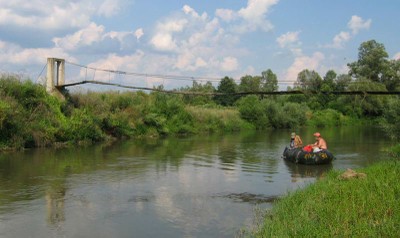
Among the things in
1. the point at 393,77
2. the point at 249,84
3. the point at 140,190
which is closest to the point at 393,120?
the point at 140,190

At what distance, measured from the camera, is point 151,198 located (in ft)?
47.1

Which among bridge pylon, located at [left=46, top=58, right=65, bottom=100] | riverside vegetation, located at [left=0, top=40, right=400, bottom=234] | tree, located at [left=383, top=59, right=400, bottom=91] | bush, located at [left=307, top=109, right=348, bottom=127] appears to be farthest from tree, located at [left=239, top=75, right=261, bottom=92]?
bridge pylon, located at [left=46, top=58, right=65, bottom=100]

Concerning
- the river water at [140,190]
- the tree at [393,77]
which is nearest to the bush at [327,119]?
the tree at [393,77]

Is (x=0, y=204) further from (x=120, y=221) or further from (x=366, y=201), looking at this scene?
(x=366, y=201)

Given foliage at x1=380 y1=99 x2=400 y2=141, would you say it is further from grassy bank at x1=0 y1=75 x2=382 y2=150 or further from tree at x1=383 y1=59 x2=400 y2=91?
tree at x1=383 y1=59 x2=400 y2=91

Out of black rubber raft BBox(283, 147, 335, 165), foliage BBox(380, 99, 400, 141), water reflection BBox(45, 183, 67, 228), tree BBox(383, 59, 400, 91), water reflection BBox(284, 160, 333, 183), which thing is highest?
tree BBox(383, 59, 400, 91)

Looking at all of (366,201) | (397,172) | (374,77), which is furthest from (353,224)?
(374,77)

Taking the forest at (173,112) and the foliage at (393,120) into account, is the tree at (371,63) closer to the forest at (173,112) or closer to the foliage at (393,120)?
the forest at (173,112)

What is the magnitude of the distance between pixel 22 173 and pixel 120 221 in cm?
939

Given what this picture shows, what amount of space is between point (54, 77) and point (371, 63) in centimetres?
5747

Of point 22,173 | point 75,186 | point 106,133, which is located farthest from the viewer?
point 106,133

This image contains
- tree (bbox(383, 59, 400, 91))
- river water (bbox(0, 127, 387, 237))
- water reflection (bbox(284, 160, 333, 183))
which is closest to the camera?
river water (bbox(0, 127, 387, 237))

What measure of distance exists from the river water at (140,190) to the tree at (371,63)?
170 ft

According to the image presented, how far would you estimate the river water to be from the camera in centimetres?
1105
